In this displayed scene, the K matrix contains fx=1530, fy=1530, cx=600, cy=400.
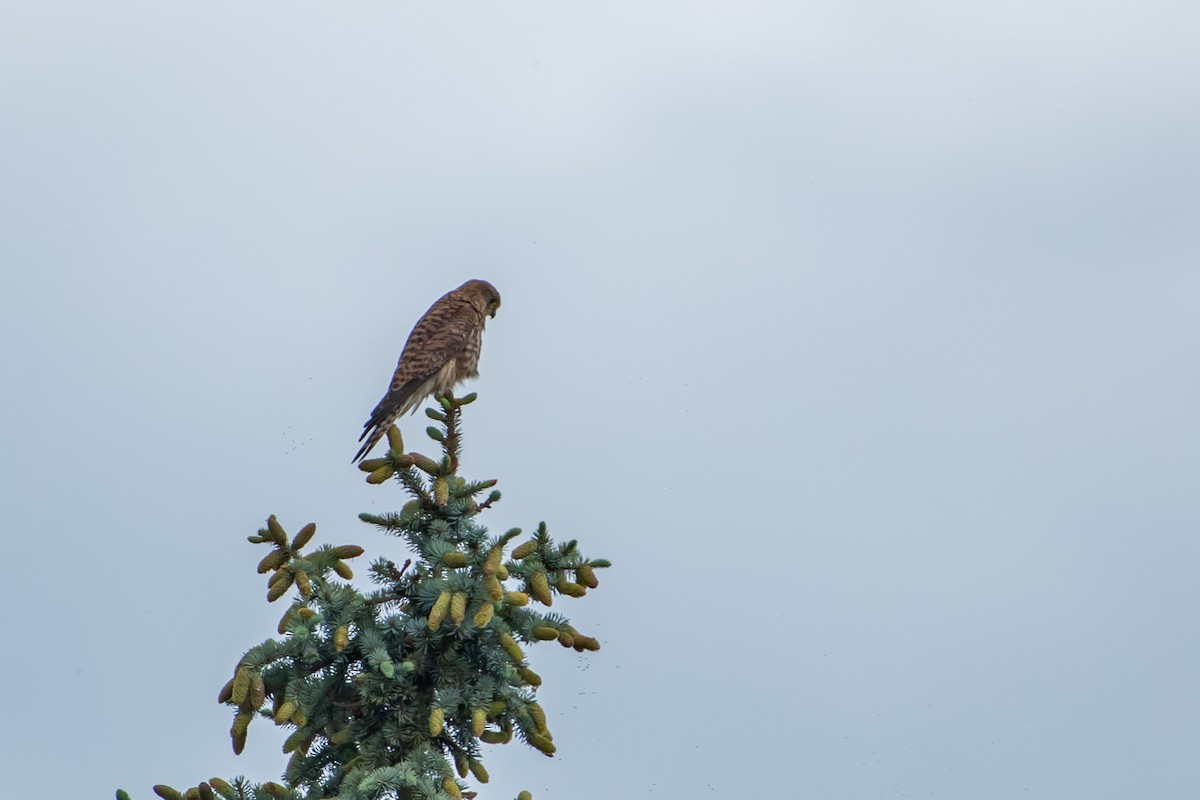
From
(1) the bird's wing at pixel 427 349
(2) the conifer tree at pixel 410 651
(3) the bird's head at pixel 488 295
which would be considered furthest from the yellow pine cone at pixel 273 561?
(3) the bird's head at pixel 488 295

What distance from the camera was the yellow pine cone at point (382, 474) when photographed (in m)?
7.48

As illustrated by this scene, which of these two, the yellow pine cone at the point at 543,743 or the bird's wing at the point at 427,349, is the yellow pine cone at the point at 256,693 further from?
the bird's wing at the point at 427,349

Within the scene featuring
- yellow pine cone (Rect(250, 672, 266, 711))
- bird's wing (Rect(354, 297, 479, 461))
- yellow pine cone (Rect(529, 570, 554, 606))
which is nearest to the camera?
yellow pine cone (Rect(250, 672, 266, 711))

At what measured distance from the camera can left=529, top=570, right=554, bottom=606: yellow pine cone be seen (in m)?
7.08

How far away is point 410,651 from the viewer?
23.6 ft

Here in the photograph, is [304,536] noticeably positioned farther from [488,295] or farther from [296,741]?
[488,295]

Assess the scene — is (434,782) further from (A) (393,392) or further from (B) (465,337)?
(B) (465,337)

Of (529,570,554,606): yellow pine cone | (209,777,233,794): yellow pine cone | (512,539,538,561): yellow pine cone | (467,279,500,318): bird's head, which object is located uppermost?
(467,279,500,318): bird's head

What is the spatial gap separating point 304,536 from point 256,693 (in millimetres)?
822

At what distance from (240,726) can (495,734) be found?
46.3 inches

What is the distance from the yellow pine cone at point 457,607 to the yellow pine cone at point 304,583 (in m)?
0.79

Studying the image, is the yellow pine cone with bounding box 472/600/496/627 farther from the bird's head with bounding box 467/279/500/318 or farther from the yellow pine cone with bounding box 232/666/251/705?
the bird's head with bounding box 467/279/500/318

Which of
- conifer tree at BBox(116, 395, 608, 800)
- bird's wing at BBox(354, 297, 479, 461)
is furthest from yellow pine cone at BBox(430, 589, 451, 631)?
bird's wing at BBox(354, 297, 479, 461)

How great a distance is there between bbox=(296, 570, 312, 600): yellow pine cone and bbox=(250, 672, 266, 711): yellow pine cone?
49 centimetres
